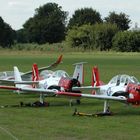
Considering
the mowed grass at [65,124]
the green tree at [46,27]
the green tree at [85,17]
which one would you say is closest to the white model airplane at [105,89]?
the mowed grass at [65,124]

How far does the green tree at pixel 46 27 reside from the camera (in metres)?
149

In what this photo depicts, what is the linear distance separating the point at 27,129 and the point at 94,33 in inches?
3976

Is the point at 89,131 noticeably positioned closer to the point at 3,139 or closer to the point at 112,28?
the point at 3,139

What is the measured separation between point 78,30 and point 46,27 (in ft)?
114

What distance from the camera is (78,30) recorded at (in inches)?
4616

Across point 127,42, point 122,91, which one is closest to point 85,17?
point 127,42

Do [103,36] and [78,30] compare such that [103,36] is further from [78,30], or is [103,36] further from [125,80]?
[125,80]

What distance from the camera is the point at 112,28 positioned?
383 feet

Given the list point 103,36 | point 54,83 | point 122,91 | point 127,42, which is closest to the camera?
point 122,91

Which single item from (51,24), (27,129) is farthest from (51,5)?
(27,129)

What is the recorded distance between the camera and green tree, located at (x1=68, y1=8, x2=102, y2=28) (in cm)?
14638

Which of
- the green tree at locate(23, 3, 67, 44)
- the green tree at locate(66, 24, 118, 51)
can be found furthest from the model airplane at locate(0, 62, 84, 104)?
the green tree at locate(23, 3, 67, 44)

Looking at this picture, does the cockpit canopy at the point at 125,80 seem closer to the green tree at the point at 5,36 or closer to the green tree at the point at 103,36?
the green tree at the point at 103,36

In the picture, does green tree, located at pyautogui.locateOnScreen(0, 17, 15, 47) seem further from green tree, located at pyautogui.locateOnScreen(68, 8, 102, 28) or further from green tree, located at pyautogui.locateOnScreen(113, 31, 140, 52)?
green tree, located at pyautogui.locateOnScreen(113, 31, 140, 52)
